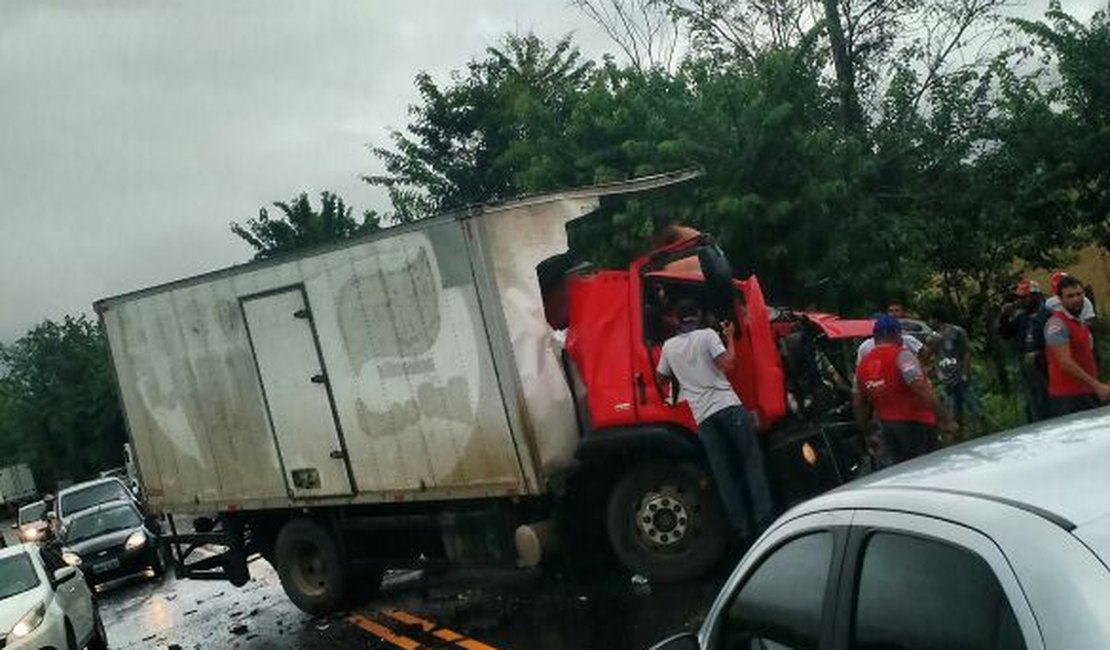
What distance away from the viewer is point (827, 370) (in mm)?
9461

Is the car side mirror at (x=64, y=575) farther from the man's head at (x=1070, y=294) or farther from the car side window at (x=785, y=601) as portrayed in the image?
the car side window at (x=785, y=601)

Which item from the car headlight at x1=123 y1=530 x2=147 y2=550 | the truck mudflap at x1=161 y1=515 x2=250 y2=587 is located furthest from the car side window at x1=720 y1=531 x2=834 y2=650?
the car headlight at x1=123 y1=530 x2=147 y2=550

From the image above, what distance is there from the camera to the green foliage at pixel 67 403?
58.2m

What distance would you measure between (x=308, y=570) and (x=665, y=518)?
4142 millimetres

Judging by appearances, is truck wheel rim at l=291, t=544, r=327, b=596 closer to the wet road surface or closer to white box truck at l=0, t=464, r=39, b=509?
the wet road surface

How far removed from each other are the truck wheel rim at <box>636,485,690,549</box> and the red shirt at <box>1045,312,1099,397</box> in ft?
9.05

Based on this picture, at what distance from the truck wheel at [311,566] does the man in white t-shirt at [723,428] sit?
4.06 metres

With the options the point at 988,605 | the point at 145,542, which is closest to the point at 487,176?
the point at 145,542

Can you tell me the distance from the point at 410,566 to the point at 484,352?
2.56 meters

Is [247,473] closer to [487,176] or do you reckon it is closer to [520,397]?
[520,397]

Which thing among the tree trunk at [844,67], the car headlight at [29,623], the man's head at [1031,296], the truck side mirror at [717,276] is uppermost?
the tree trunk at [844,67]

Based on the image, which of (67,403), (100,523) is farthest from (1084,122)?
(67,403)

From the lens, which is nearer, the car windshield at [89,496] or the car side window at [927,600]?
the car side window at [927,600]

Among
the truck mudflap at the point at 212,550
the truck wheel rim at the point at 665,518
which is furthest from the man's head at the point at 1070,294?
the truck mudflap at the point at 212,550
